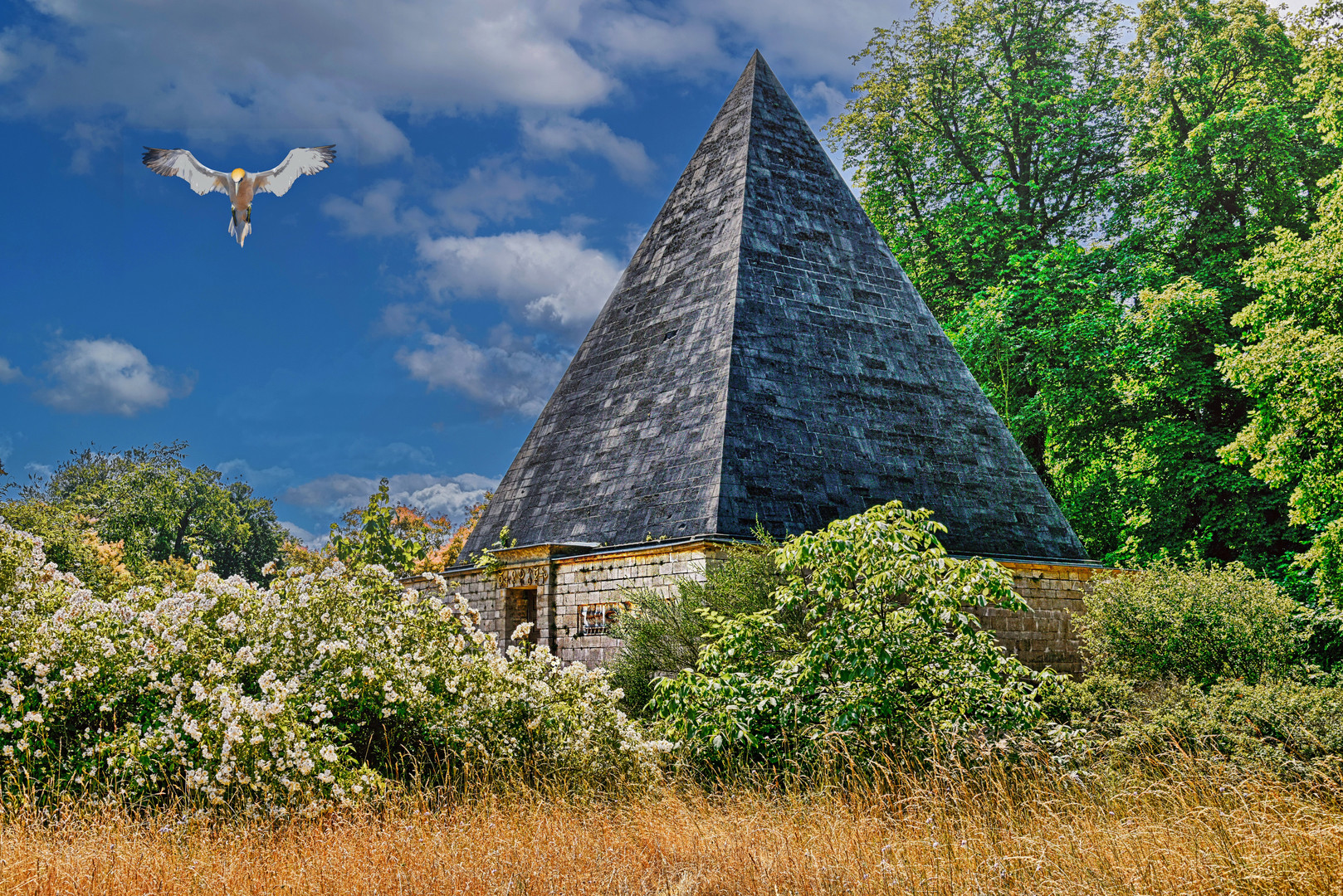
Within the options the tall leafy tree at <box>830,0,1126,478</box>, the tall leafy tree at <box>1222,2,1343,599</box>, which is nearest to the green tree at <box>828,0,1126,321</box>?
the tall leafy tree at <box>830,0,1126,478</box>

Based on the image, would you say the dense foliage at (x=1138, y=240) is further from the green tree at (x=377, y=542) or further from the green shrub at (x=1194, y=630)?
the green tree at (x=377, y=542)

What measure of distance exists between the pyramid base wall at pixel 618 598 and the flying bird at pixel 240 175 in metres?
6.01

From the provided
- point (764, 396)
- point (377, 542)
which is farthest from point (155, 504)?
point (764, 396)

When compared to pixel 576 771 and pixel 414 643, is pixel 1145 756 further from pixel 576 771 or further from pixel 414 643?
pixel 414 643

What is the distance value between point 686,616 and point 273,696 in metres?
5.20

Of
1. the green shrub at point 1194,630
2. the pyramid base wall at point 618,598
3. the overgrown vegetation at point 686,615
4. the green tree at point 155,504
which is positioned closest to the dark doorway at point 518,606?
the pyramid base wall at point 618,598

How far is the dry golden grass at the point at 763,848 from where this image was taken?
526 centimetres

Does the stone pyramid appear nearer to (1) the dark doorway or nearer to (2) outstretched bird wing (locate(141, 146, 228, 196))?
(1) the dark doorway

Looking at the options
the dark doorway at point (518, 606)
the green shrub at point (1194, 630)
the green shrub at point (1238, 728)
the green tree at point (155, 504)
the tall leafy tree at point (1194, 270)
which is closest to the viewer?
the green shrub at point (1238, 728)

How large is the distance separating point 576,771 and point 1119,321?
58.9 feet

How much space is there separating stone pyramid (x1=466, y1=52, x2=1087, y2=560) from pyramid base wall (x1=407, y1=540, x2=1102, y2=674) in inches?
14.7

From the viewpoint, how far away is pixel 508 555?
15.2m

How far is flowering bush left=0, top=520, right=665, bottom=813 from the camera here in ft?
21.4

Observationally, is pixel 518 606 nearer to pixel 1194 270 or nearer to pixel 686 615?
pixel 686 615
